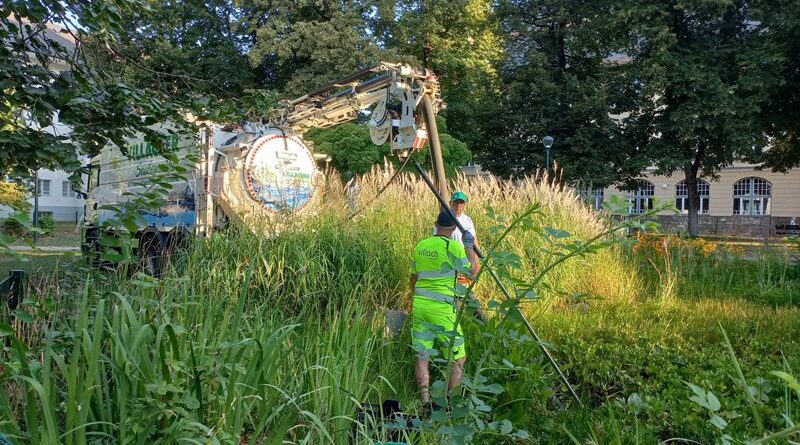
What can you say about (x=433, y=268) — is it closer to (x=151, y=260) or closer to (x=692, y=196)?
(x=151, y=260)

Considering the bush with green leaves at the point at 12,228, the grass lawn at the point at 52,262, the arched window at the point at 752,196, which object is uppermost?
the arched window at the point at 752,196

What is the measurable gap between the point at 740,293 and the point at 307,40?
18752 millimetres

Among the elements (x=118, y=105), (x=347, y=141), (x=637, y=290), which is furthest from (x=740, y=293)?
(x=347, y=141)

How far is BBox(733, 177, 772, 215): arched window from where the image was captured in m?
41.9

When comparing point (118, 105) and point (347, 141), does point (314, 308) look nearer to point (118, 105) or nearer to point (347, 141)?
point (118, 105)

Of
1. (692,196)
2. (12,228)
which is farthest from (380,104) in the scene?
(692,196)

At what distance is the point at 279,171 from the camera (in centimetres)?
994

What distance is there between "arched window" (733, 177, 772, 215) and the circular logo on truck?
4067 centimetres

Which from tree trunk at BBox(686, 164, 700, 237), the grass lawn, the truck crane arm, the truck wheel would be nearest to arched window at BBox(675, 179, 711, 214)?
tree trunk at BBox(686, 164, 700, 237)

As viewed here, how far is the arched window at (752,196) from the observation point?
137 feet

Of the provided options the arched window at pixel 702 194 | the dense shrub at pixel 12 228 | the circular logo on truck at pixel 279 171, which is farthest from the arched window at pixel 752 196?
the dense shrub at pixel 12 228

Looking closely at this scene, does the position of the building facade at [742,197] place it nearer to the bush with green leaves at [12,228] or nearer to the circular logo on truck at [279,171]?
the circular logo on truck at [279,171]

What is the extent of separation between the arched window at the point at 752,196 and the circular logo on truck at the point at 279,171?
4067cm

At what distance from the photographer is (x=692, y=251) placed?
30.2 ft
